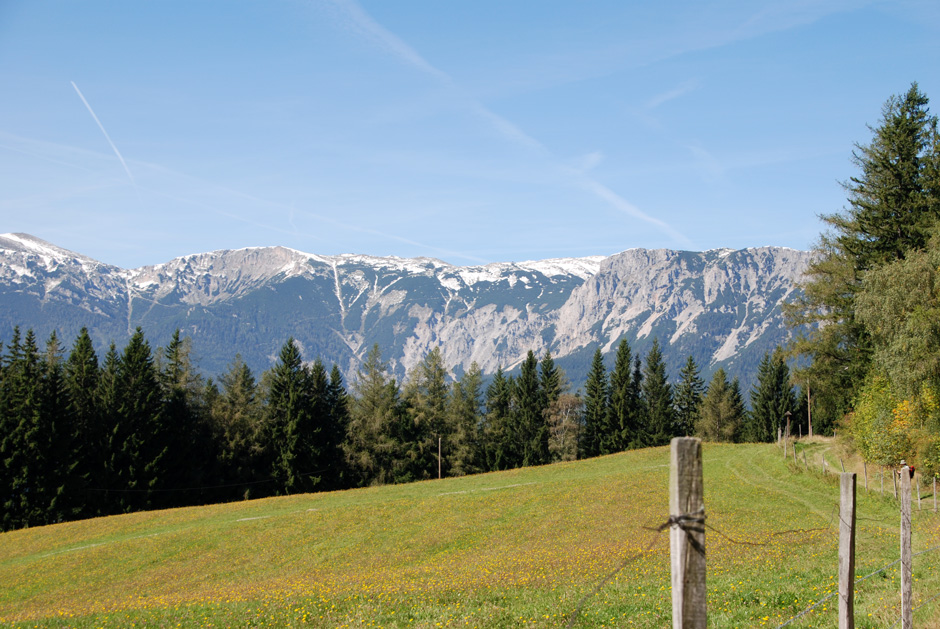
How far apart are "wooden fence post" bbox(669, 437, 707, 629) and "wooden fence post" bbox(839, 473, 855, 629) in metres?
4.00

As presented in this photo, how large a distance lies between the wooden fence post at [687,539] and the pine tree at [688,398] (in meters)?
111

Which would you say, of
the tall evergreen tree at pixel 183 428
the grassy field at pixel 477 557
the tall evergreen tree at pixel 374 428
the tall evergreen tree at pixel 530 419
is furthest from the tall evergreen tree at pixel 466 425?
the tall evergreen tree at pixel 183 428

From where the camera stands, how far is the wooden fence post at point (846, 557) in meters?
7.97

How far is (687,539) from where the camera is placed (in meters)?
5.10

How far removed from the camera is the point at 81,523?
172 feet

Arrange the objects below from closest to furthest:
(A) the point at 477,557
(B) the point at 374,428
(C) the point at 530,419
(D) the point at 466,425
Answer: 1. (A) the point at 477,557
2. (B) the point at 374,428
3. (D) the point at 466,425
4. (C) the point at 530,419

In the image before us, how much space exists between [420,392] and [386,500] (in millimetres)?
37710

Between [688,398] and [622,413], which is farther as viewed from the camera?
[688,398]

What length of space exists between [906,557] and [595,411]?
94262mm

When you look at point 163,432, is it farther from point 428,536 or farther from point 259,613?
point 259,613

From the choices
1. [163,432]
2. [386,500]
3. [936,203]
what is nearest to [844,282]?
[936,203]

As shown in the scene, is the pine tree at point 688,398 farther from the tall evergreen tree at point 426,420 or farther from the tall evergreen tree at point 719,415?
the tall evergreen tree at point 426,420

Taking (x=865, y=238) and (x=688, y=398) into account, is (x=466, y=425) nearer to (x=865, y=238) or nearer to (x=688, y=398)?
(x=688, y=398)

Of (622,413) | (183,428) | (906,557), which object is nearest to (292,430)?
(183,428)
